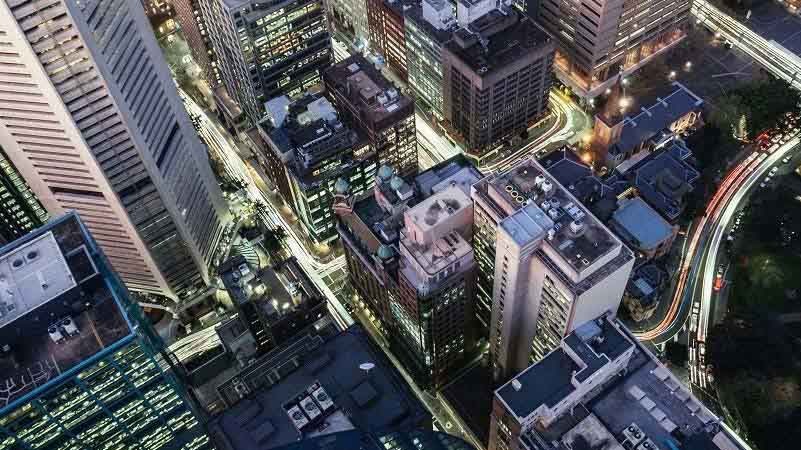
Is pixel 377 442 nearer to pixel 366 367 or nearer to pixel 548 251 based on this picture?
pixel 366 367

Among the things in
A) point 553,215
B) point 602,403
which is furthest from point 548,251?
point 602,403

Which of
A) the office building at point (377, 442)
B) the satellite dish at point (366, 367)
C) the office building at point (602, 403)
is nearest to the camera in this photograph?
the office building at point (377, 442)

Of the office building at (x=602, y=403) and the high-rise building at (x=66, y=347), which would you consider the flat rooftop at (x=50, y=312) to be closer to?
the high-rise building at (x=66, y=347)

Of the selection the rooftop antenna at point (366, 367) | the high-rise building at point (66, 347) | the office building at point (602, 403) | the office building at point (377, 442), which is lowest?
the office building at point (602, 403)

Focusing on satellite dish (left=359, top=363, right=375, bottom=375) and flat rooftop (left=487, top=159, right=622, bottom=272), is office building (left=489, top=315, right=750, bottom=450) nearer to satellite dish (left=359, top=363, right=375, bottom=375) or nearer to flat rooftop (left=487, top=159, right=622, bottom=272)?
flat rooftop (left=487, top=159, right=622, bottom=272)

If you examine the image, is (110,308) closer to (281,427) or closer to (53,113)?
(281,427)

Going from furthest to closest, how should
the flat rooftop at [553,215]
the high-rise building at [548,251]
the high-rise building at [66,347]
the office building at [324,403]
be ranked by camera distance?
the flat rooftop at [553,215]
the high-rise building at [548,251]
the office building at [324,403]
the high-rise building at [66,347]

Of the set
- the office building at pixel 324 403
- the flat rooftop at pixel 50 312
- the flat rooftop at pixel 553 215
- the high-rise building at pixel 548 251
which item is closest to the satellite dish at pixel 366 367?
the office building at pixel 324 403

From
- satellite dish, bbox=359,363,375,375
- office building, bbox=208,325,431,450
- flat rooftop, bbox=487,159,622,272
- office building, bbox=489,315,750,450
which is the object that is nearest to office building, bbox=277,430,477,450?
office building, bbox=208,325,431,450

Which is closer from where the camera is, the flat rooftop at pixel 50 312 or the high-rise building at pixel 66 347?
the flat rooftop at pixel 50 312
